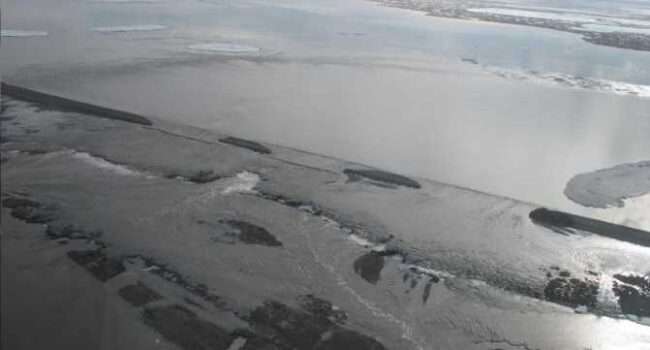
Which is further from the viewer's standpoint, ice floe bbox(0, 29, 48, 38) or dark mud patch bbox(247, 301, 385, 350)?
ice floe bbox(0, 29, 48, 38)

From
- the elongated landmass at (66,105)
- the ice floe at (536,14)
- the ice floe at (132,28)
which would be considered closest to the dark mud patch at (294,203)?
the elongated landmass at (66,105)

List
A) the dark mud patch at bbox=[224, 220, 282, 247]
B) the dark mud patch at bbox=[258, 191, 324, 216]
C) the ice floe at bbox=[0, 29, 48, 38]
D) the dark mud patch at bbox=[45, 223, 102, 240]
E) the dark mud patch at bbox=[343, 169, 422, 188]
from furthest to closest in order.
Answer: the ice floe at bbox=[0, 29, 48, 38], the dark mud patch at bbox=[343, 169, 422, 188], the dark mud patch at bbox=[258, 191, 324, 216], the dark mud patch at bbox=[224, 220, 282, 247], the dark mud patch at bbox=[45, 223, 102, 240]

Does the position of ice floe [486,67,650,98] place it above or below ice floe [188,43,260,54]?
below

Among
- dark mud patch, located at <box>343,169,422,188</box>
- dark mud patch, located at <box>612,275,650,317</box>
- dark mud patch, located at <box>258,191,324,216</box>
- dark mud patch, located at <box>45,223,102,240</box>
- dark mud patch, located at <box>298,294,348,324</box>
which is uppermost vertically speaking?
dark mud patch, located at <box>343,169,422,188</box>

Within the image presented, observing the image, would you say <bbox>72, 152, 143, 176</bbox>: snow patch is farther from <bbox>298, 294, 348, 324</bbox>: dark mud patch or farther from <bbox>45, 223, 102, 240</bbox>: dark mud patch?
<bbox>298, 294, 348, 324</bbox>: dark mud patch

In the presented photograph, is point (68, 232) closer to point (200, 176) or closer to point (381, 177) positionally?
point (200, 176)

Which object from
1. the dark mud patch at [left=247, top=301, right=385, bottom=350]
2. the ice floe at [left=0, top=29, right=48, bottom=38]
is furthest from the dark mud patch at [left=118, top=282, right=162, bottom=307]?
the ice floe at [left=0, top=29, right=48, bottom=38]

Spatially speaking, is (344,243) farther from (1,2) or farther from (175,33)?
(1,2)

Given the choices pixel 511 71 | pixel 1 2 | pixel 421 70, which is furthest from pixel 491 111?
pixel 1 2
